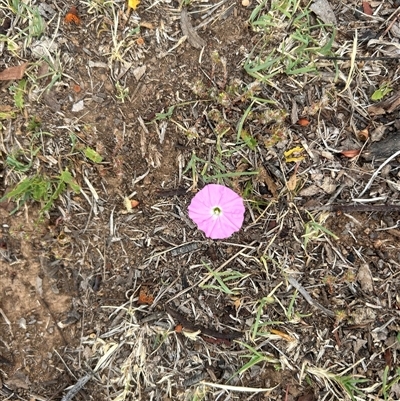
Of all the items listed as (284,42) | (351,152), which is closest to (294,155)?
(351,152)

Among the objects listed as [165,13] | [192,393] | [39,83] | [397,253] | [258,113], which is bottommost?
[192,393]

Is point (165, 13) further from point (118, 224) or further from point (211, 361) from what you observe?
point (211, 361)

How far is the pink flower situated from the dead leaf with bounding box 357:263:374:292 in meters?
0.56

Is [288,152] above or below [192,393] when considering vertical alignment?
above

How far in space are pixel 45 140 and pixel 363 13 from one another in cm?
147

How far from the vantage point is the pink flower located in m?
2.03

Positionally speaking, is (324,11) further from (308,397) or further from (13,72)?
(308,397)

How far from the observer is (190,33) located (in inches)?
81.7

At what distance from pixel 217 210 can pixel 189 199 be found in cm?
15

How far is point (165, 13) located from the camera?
208 cm

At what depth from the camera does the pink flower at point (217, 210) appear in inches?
79.8

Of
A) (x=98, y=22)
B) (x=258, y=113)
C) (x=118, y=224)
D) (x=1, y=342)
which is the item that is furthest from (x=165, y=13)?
(x=1, y=342)

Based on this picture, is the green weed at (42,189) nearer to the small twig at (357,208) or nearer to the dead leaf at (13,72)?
the dead leaf at (13,72)

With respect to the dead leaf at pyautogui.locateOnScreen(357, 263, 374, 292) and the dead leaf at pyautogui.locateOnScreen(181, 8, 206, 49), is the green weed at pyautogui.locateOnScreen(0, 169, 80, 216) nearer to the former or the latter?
the dead leaf at pyautogui.locateOnScreen(181, 8, 206, 49)
